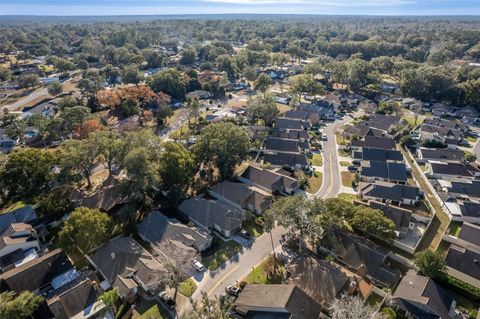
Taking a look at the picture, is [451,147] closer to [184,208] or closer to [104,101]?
[184,208]

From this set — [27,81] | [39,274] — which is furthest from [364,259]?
[27,81]

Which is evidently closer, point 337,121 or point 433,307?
point 433,307

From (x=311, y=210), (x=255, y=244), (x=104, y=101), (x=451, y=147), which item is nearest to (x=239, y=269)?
(x=255, y=244)

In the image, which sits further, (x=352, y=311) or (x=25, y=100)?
(x=25, y=100)

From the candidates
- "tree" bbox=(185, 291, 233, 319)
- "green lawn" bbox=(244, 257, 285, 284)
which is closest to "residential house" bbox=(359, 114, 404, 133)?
"green lawn" bbox=(244, 257, 285, 284)

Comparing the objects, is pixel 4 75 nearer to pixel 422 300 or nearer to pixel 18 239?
pixel 18 239

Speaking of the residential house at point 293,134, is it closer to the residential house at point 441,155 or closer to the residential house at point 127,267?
the residential house at point 441,155
